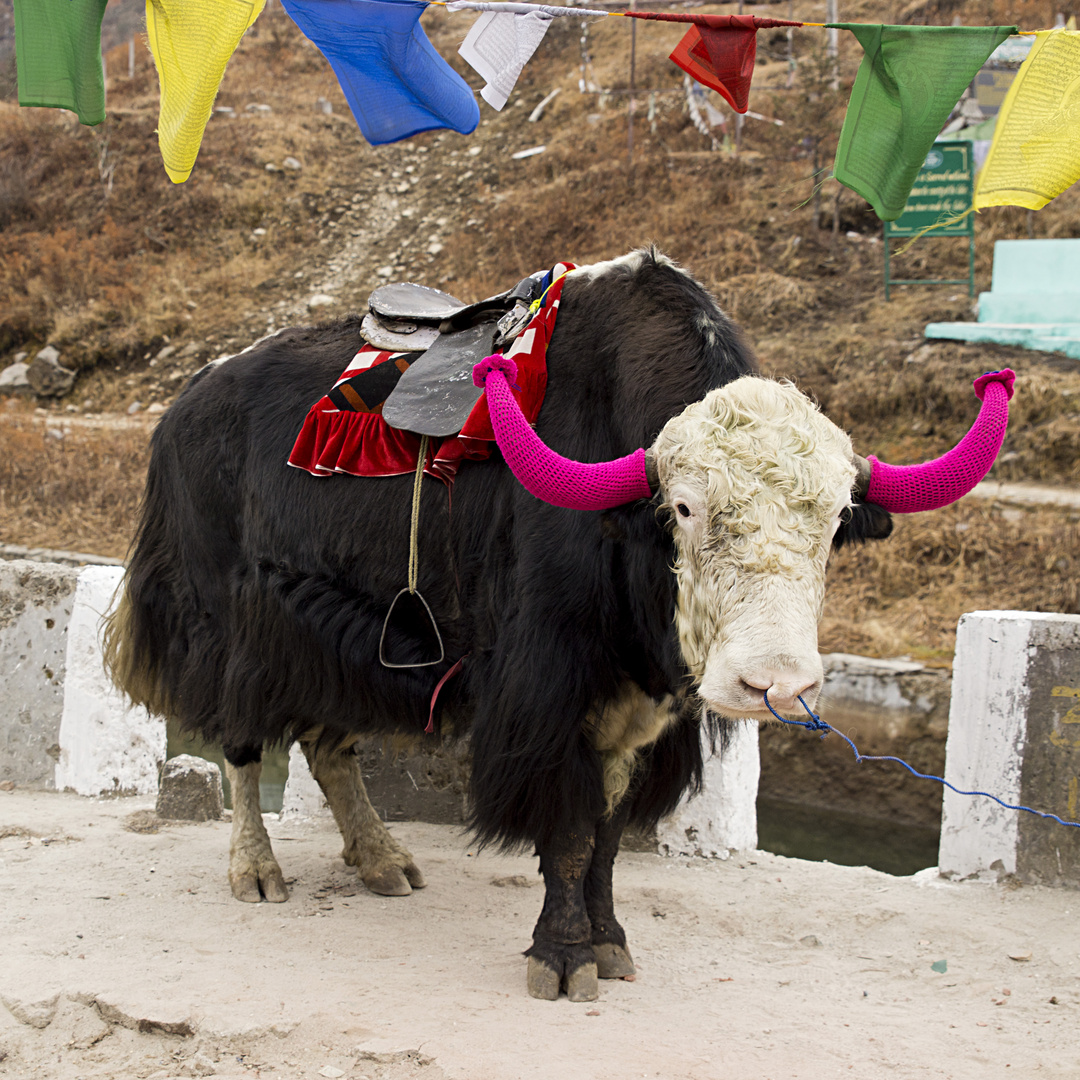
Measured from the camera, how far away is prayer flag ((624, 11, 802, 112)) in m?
2.83

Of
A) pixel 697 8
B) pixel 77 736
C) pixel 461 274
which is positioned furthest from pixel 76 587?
pixel 697 8

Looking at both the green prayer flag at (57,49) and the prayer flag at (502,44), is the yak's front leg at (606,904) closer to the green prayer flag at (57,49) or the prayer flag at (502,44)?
the prayer flag at (502,44)

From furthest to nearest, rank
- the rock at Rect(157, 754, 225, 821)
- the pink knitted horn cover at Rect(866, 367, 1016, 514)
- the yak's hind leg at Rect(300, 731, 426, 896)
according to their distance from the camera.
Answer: the rock at Rect(157, 754, 225, 821)
the yak's hind leg at Rect(300, 731, 426, 896)
the pink knitted horn cover at Rect(866, 367, 1016, 514)

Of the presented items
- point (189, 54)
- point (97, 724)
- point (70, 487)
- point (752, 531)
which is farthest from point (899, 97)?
point (70, 487)

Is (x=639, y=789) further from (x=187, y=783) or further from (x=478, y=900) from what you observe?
(x=187, y=783)

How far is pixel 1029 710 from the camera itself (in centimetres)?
325

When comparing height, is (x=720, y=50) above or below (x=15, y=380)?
below

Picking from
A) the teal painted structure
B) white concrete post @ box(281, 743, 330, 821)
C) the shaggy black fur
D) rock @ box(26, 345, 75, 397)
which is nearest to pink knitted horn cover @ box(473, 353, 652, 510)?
the shaggy black fur

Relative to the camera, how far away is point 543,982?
267 cm

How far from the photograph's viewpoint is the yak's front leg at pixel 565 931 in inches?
105

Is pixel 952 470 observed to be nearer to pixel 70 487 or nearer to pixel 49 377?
pixel 70 487

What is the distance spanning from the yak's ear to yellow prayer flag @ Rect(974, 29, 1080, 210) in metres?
0.90

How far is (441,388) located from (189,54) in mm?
1044

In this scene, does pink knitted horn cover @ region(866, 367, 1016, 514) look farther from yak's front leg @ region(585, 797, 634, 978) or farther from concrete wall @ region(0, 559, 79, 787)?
concrete wall @ region(0, 559, 79, 787)
